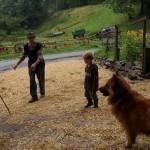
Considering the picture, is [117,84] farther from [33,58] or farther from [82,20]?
[82,20]

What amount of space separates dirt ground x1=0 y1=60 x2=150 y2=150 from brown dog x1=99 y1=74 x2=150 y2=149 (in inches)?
18.3

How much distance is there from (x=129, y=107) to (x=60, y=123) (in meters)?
2.59

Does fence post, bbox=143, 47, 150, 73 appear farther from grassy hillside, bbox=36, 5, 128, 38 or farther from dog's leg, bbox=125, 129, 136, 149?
grassy hillside, bbox=36, 5, 128, 38

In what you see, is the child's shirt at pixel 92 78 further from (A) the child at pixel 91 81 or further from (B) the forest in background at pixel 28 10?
(B) the forest in background at pixel 28 10

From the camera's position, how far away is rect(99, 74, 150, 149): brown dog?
5.79m

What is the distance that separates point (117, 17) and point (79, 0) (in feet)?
94.2

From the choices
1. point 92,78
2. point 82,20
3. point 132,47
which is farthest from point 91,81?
point 82,20

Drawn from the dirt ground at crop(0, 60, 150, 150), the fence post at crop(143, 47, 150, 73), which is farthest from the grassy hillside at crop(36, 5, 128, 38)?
the dirt ground at crop(0, 60, 150, 150)

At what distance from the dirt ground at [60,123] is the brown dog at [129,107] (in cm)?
47

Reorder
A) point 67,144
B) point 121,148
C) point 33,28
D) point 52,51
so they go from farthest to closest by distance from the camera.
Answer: point 33,28 < point 52,51 < point 67,144 < point 121,148

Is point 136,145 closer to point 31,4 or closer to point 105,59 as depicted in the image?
point 105,59

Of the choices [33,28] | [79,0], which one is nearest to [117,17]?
[33,28]

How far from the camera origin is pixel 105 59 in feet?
56.7

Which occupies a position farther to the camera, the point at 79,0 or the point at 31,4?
the point at 79,0
